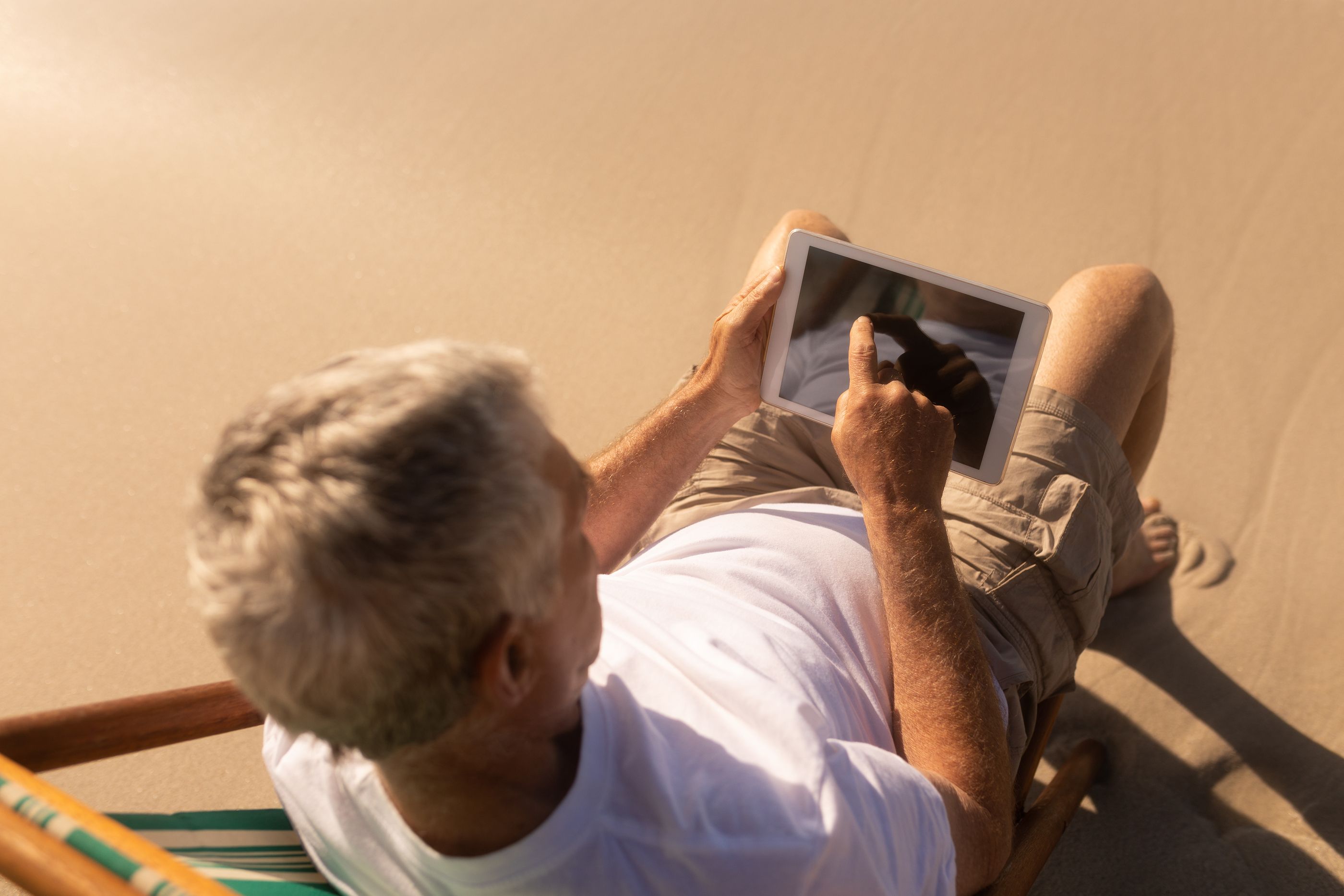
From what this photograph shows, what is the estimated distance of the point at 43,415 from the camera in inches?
89.0

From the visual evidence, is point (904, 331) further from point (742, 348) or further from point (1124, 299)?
point (1124, 299)

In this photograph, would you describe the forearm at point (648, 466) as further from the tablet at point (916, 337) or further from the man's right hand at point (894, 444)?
the man's right hand at point (894, 444)

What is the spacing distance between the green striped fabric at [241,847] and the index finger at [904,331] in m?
0.93

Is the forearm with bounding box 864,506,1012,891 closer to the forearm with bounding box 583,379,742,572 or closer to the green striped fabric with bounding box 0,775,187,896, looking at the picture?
the forearm with bounding box 583,379,742,572

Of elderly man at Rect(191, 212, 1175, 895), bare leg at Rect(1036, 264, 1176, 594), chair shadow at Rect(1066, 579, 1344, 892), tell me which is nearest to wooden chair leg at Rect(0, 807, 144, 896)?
elderly man at Rect(191, 212, 1175, 895)

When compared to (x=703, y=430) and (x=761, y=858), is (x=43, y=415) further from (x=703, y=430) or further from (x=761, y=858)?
(x=761, y=858)

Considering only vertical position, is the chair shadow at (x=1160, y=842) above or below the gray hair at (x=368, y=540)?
below

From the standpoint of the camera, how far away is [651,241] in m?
2.66

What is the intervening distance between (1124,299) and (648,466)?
80 cm

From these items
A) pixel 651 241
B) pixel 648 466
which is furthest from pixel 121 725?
pixel 651 241

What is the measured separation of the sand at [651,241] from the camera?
168cm

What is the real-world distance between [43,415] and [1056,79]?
9.33ft

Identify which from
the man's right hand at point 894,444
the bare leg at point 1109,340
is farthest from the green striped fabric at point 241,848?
the bare leg at point 1109,340

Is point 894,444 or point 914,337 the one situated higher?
point 914,337
